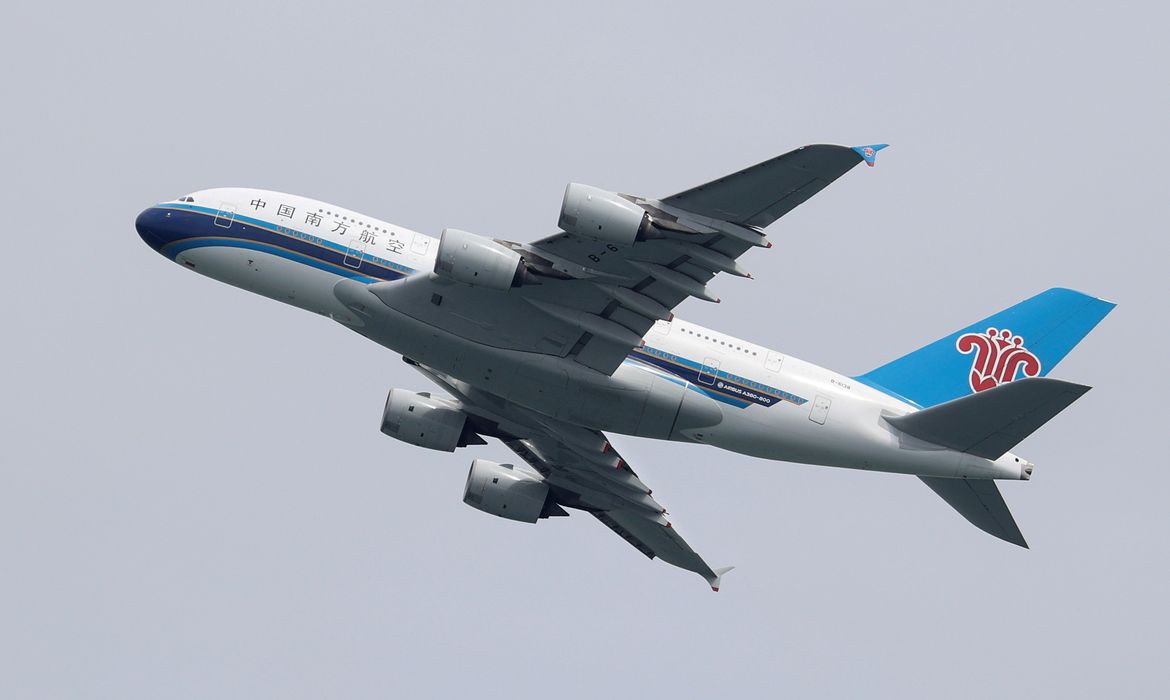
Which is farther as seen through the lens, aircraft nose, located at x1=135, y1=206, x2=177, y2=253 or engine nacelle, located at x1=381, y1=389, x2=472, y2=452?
engine nacelle, located at x1=381, y1=389, x2=472, y2=452

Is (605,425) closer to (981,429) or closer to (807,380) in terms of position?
(807,380)

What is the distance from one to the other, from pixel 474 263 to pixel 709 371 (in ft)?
28.3

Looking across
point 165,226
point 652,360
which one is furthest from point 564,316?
point 165,226

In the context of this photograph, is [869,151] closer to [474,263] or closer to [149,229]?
[474,263]

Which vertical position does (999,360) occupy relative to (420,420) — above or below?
above

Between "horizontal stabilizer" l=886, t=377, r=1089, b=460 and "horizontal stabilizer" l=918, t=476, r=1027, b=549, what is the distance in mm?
1935

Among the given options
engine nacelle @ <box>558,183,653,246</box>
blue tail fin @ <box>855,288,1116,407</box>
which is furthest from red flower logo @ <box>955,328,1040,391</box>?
engine nacelle @ <box>558,183,653,246</box>

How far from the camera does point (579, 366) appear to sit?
145 ft

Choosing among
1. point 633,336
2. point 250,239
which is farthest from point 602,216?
point 250,239

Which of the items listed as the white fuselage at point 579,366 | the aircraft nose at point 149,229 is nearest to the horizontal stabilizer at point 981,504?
the white fuselage at point 579,366

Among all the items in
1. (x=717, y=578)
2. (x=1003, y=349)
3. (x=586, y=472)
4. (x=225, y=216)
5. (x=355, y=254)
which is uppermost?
(x=1003, y=349)

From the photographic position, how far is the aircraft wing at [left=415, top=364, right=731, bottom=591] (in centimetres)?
5022

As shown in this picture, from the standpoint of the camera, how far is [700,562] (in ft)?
179

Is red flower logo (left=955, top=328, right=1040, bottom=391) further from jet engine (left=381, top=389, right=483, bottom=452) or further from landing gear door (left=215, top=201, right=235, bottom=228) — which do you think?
landing gear door (left=215, top=201, right=235, bottom=228)
